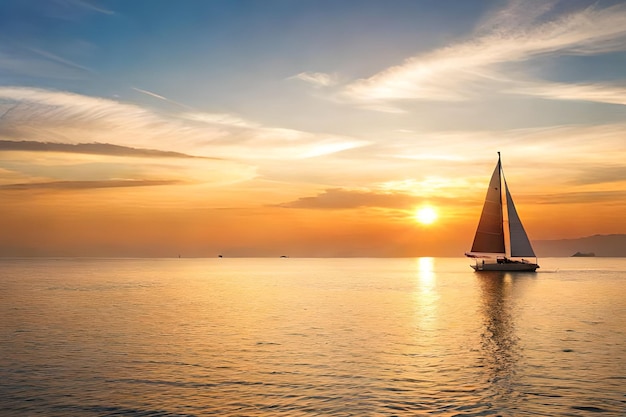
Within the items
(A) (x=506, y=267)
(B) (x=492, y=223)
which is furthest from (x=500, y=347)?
(A) (x=506, y=267)

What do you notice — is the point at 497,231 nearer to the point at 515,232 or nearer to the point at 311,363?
the point at 515,232

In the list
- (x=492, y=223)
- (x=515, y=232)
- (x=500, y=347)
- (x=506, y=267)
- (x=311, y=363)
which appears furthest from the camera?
(x=506, y=267)

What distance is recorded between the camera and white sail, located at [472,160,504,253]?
153 meters

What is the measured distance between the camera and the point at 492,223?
6063 inches

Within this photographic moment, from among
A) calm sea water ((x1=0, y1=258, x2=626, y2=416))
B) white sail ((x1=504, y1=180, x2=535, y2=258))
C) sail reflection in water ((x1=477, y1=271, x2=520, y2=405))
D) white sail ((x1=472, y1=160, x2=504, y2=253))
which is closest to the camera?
calm sea water ((x1=0, y1=258, x2=626, y2=416))

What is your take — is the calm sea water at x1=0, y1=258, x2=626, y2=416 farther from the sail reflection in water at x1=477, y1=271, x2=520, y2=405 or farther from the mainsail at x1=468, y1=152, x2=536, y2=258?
the mainsail at x1=468, y1=152, x2=536, y2=258

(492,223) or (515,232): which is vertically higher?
(492,223)

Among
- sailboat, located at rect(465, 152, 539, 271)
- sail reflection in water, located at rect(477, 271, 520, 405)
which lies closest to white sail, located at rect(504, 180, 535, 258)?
sailboat, located at rect(465, 152, 539, 271)

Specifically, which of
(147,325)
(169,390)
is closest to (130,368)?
(169,390)

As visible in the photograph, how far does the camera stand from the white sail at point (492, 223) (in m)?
153

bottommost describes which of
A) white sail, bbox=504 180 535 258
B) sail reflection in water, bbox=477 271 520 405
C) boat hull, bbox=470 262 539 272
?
sail reflection in water, bbox=477 271 520 405

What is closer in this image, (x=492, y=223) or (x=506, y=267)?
(x=492, y=223)

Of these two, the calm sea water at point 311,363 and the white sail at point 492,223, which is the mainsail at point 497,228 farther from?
the calm sea water at point 311,363

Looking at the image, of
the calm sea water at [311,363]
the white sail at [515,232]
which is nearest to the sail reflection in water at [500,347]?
the calm sea water at [311,363]
